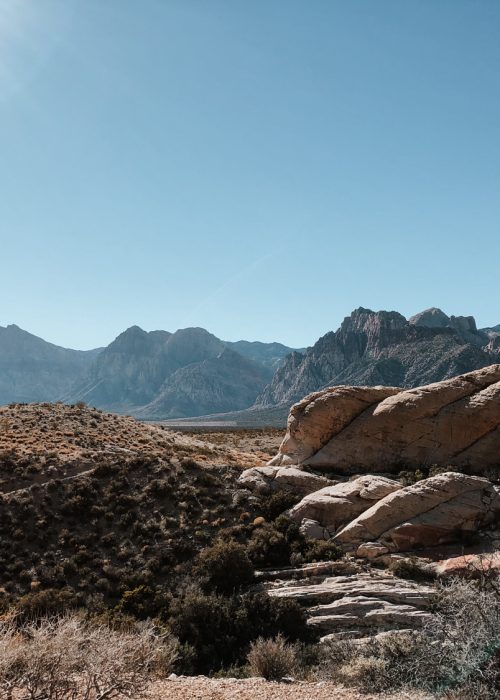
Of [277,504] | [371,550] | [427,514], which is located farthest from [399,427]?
[371,550]

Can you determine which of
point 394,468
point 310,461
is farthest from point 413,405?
point 310,461

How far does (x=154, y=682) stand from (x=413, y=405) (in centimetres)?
2231

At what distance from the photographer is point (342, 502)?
83.5 feet

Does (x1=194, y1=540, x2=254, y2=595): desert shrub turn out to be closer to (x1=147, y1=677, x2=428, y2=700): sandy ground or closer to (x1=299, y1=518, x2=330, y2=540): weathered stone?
(x1=299, y1=518, x2=330, y2=540): weathered stone

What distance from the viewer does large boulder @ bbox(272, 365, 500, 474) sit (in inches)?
1118

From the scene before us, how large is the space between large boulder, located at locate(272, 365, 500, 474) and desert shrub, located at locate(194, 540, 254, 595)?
1049cm

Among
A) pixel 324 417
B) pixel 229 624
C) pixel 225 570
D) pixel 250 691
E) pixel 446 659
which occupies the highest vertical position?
pixel 324 417

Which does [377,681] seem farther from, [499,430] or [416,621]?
[499,430]

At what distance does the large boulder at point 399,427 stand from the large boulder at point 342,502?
3.65m

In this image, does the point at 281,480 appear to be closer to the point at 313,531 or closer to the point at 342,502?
the point at 342,502

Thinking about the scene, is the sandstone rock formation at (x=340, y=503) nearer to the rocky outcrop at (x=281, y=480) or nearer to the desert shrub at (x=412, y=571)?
the rocky outcrop at (x=281, y=480)

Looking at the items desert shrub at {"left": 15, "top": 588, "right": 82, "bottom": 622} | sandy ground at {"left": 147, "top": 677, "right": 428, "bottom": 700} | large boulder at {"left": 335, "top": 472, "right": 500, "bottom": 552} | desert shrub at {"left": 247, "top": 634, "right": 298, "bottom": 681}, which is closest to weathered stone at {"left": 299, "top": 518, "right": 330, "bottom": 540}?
large boulder at {"left": 335, "top": 472, "right": 500, "bottom": 552}

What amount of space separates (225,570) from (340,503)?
7193mm

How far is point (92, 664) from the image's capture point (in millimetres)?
9672
